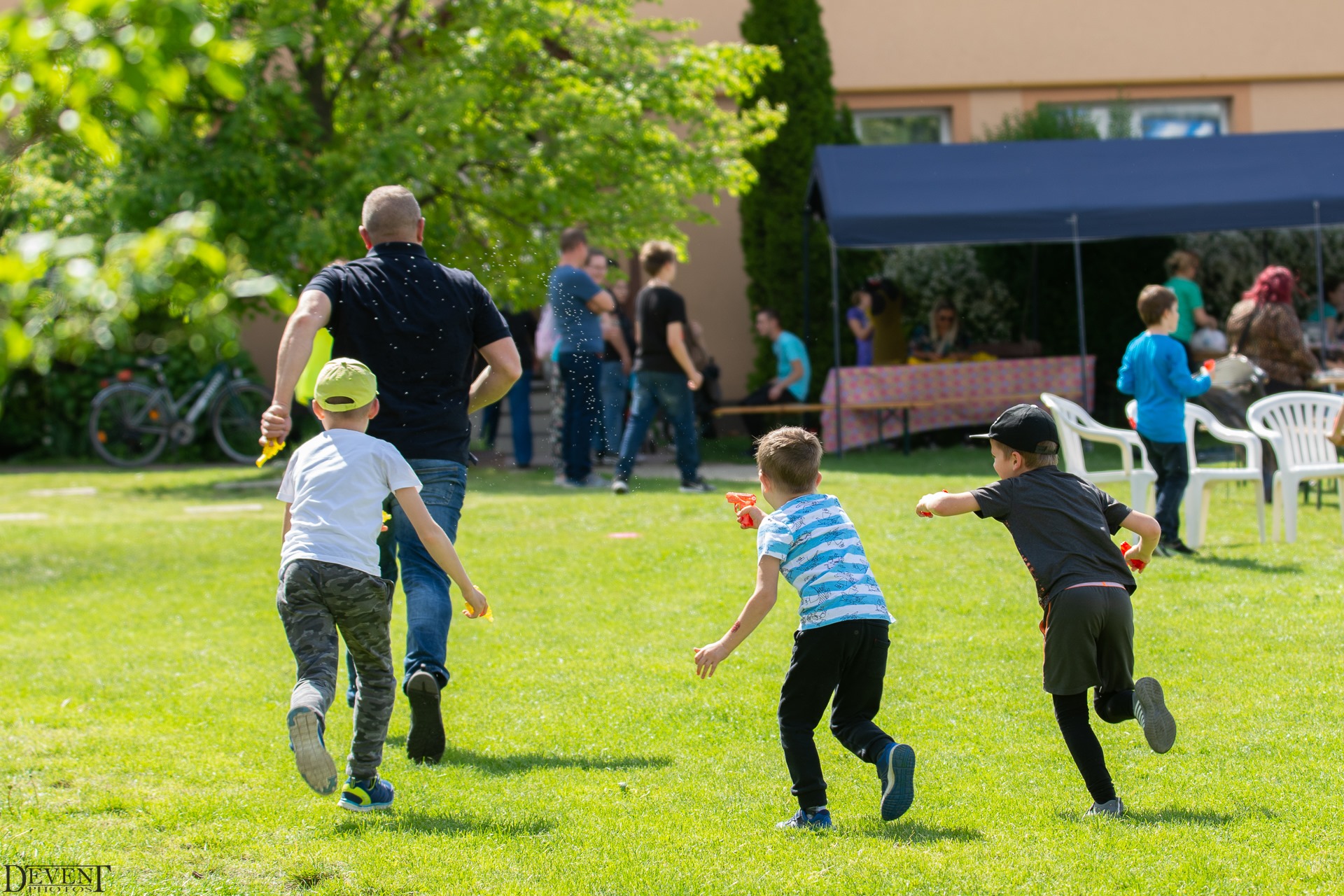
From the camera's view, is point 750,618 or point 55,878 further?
point 750,618

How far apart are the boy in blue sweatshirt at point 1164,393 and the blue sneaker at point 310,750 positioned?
5392 millimetres

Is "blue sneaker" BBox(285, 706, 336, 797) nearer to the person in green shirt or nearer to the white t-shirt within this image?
the white t-shirt

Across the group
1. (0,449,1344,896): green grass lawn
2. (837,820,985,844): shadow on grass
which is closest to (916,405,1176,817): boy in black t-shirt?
(0,449,1344,896): green grass lawn

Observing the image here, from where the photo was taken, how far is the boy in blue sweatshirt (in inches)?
305

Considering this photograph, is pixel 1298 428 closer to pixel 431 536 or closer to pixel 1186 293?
pixel 1186 293

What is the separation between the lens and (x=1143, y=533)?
4.00 meters

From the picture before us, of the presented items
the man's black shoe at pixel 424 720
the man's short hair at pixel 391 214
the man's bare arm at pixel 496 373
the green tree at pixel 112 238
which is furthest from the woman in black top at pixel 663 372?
the green tree at pixel 112 238

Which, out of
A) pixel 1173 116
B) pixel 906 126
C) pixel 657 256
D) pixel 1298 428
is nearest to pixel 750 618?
pixel 1298 428

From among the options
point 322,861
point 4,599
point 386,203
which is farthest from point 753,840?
point 4,599

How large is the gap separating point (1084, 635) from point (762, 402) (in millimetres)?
11103

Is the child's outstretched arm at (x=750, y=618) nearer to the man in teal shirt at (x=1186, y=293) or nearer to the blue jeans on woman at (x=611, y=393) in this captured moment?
the blue jeans on woman at (x=611, y=393)

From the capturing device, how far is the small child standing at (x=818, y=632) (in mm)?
3822

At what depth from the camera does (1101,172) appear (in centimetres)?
1420

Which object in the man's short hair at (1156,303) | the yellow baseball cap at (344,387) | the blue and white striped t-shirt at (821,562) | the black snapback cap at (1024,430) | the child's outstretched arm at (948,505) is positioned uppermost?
the man's short hair at (1156,303)
